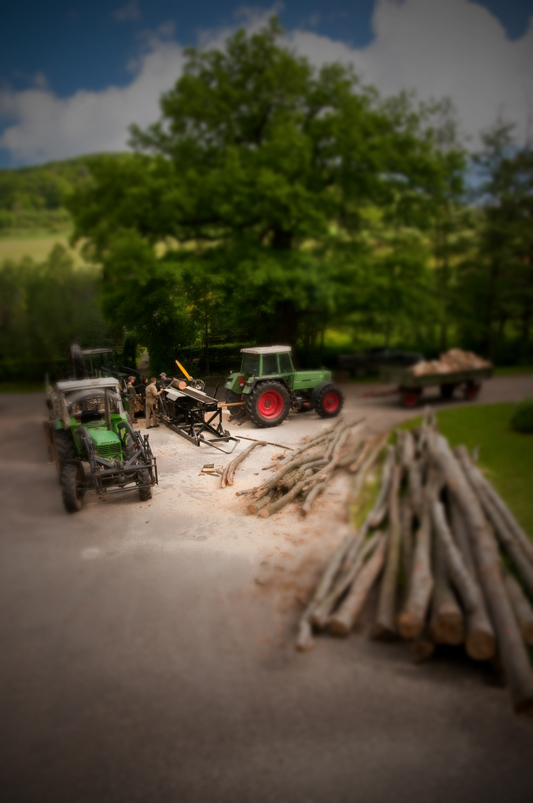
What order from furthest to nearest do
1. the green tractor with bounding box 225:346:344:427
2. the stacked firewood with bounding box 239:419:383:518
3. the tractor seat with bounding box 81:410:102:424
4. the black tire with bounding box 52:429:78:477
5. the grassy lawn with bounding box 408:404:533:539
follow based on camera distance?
the tractor seat with bounding box 81:410:102:424
the green tractor with bounding box 225:346:344:427
the black tire with bounding box 52:429:78:477
the stacked firewood with bounding box 239:419:383:518
the grassy lawn with bounding box 408:404:533:539

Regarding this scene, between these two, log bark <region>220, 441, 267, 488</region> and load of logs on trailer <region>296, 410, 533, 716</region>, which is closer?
load of logs on trailer <region>296, 410, 533, 716</region>

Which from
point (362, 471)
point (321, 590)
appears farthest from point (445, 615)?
point (362, 471)

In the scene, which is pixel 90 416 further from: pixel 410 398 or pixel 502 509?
pixel 502 509

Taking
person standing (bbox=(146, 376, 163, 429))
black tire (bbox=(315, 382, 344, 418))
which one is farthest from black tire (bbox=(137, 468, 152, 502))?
black tire (bbox=(315, 382, 344, 418))

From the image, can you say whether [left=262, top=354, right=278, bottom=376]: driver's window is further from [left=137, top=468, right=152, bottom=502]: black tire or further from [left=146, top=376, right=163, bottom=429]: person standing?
[left=137, top=468, right=152, bottom=502]: black tire

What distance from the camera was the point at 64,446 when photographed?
6254 millimetres

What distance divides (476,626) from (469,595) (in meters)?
0.19

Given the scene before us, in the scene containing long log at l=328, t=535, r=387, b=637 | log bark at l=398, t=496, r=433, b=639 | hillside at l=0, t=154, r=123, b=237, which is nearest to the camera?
log bark at l=398, t=496, r=433, b=639

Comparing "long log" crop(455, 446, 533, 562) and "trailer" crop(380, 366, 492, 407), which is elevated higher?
"trailer" crop(380, 366, 492, 407)

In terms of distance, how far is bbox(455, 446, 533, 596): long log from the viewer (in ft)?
10.3

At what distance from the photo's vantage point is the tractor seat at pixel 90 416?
6.61 m

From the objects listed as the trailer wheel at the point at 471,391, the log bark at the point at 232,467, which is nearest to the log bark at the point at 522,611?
the trailer wheel at the point at 471,391

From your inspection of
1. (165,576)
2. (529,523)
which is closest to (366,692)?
(529,523)

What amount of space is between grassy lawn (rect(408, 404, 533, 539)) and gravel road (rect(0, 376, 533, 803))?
0.13 m
